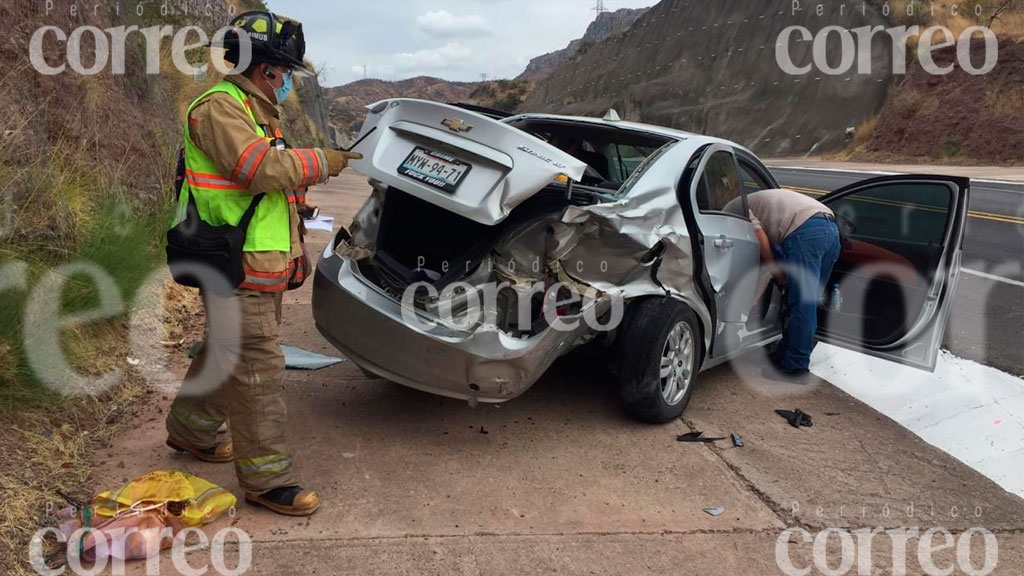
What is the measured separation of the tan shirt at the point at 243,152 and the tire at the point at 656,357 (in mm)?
1856

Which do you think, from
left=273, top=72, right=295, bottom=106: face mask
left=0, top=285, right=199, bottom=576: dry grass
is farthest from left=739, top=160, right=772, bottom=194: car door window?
left=0, top=285, right=199, bottom=576: dry grass

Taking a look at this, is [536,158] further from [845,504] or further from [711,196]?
[845,504]

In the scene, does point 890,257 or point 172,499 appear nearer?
point 172,499

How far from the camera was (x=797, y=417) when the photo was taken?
470cm

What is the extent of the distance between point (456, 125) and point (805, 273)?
2573 millimetres

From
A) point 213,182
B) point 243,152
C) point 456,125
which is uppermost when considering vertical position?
Result: point 456,125

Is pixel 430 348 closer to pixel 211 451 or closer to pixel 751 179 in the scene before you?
pixel 211 451

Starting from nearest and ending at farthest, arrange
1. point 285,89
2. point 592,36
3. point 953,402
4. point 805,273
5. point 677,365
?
point 285,89 < point 677,365 < point 953,402 < point 805,273 < point 592,36

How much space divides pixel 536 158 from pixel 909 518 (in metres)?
2.36

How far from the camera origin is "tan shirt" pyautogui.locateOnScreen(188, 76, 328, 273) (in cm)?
302

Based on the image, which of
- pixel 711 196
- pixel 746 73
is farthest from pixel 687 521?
pixel 746 73

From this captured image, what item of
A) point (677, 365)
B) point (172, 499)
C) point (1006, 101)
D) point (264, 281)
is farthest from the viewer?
point (1006, 101)

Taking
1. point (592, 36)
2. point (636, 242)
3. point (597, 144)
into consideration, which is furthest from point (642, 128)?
point (592, 36)

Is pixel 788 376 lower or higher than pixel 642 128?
lower
